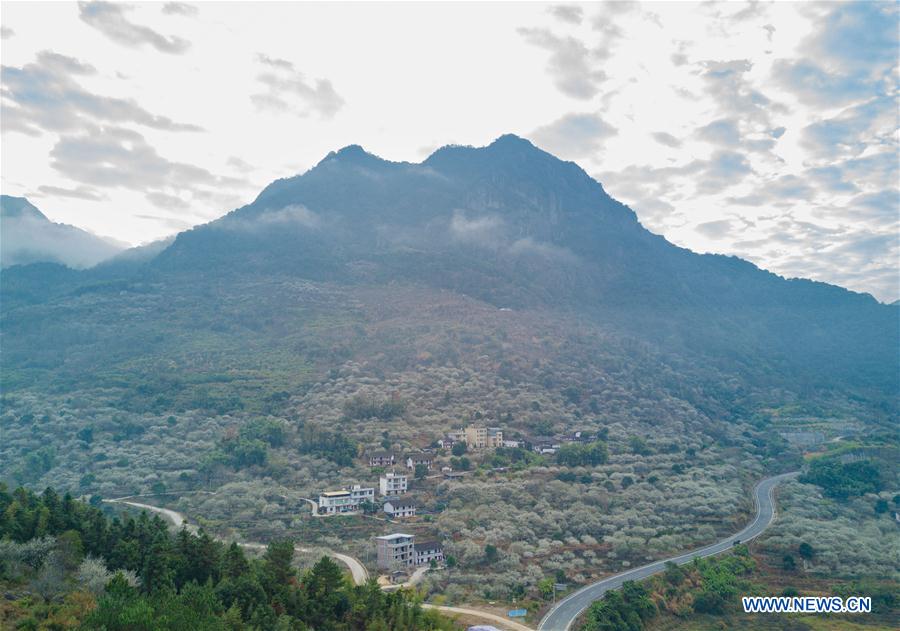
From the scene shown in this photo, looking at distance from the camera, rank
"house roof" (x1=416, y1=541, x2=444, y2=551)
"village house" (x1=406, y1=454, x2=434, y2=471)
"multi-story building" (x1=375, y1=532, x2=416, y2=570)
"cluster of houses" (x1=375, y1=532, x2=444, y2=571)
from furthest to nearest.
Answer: "village house" (x1=406, y1=454, x2=434, y2=471) < "house roof" (x1=416, y1=541, x2=444, y2=551) < "cluster of houses" (x1=375, y1=532, x2=444, y2=571) < "multi-story building" (x1=375, y1=532, x2=416, y2=570)

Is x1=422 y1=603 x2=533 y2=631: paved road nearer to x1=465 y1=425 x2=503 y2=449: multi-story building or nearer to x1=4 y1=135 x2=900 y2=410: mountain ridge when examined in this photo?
x1=465 y1=425 x2=503 y2=449: multi-story building

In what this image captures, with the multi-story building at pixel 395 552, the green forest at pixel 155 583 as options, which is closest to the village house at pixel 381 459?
the multi-story building at pixel 395 552

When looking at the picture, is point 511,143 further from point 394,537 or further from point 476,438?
point 394,537

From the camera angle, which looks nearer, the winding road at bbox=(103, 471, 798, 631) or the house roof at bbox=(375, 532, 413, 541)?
the winding road at bbox=(103, 471, 798, 631)

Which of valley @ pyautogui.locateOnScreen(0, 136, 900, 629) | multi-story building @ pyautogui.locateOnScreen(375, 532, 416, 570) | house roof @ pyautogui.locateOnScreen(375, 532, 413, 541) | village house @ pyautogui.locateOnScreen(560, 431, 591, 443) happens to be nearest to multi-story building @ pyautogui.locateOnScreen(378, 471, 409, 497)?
valley @ pyautogui.locateOnScreen(0, 136, 900, 629)

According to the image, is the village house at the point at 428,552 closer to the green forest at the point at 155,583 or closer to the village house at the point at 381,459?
the green forest at the point at 155,583
